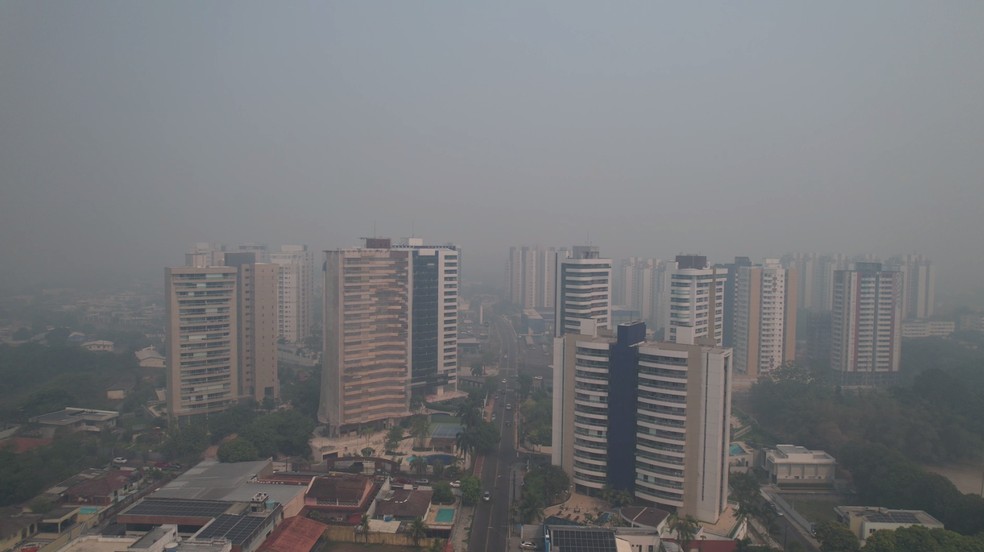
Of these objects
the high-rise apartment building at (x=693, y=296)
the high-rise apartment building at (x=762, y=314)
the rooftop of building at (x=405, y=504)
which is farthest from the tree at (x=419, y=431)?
the high-rise apartment building at (x=762, y=314)

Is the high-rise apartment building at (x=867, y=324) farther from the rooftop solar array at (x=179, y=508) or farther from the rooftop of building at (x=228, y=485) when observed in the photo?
the rooftop solar array at (x=179, y=508)

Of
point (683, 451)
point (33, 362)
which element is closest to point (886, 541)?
point (683, 451)

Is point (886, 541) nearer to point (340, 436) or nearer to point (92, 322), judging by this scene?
point (340, 436)

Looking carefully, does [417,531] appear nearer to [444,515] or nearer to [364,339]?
[444,515]

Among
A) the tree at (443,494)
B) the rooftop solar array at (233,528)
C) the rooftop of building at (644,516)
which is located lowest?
the tree at (443,494)

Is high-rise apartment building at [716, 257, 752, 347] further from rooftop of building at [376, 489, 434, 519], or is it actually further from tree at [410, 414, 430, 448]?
rooftop of building at [376, 489, 434, 519]

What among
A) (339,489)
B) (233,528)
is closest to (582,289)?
(339,489)

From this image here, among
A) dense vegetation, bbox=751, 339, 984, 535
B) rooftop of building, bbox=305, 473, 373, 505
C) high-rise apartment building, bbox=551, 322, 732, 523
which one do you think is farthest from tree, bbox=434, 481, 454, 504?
dense vegetation, bbox=751, 339, 984, 535
